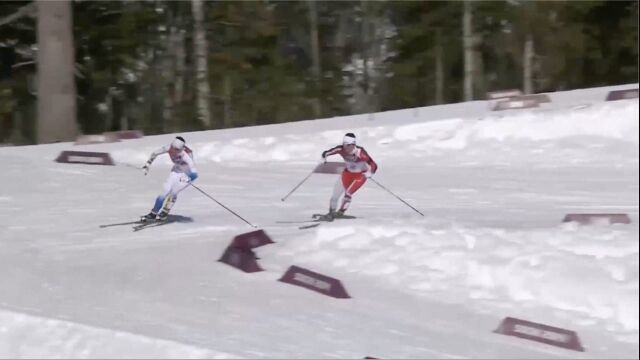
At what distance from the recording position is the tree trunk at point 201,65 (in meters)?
14.2

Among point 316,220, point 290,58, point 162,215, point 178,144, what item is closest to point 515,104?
point 316,220

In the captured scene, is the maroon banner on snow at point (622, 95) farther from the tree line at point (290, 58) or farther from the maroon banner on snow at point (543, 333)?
the maroon banner on snow at point (543, 333)

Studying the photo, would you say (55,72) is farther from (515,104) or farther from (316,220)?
(316,220)

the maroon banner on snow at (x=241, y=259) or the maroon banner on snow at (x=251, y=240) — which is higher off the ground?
the maroon banner on snow at (x=251, y=240)

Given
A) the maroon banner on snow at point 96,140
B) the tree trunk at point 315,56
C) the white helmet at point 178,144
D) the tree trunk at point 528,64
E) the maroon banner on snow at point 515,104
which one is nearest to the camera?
the white helmet at point 178,144

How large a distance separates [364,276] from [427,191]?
113 inches

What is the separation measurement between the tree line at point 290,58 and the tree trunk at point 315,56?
0.04m

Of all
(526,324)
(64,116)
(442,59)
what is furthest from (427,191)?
(442,59)

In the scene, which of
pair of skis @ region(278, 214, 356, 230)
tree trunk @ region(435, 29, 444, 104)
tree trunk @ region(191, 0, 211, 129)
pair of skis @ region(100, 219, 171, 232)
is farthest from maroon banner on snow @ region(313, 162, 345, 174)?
tree trunk @ region(435, 29, 444, 104)

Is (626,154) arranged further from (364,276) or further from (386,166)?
(364,276)

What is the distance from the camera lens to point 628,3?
16484 mm

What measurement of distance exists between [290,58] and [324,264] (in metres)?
13.0

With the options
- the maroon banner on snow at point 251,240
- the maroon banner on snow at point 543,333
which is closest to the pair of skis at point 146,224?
the maroon banner on snow at point 251,240

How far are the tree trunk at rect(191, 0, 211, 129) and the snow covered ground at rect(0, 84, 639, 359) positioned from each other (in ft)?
16.2
